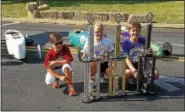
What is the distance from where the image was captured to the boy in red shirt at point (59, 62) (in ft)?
24.5

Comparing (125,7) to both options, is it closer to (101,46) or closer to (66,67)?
(101,46)

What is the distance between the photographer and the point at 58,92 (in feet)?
25.1

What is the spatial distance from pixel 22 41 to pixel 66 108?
3267 millimetres

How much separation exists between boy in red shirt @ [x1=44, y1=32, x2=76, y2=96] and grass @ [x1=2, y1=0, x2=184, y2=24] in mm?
10454

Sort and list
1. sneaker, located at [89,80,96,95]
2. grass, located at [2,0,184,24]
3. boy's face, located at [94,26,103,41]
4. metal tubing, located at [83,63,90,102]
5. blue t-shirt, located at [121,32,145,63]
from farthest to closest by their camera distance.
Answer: grass, located at [2,0,184,24] < blue t-shirt, located at [121,32,145,63] < boy's face, located at [94,26,103,41] < sneaker, located at [89,80,96,95] < metal tubing, located at [83,63,90,102]

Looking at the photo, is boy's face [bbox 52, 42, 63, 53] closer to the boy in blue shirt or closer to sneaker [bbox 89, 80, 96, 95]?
sneaker [bbox 89, 80, 96, 95]

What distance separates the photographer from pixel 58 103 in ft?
23.3

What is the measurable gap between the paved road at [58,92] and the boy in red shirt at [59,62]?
286 mm

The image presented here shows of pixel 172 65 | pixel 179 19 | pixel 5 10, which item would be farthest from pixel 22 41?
pixel 5 10

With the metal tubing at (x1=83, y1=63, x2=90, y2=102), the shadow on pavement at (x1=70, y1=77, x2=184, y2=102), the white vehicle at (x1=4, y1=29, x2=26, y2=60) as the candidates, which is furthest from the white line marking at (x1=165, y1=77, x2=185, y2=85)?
the white vehicle at (x1=4, y1=29, x2=26, y2=60)

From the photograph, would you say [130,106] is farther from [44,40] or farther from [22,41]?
[44,40]

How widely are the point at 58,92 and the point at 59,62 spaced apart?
22.5 inches

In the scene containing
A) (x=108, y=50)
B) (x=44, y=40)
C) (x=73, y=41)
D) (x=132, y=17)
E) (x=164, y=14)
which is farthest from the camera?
(x=164, y=14)

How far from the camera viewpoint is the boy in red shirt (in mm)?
7473
